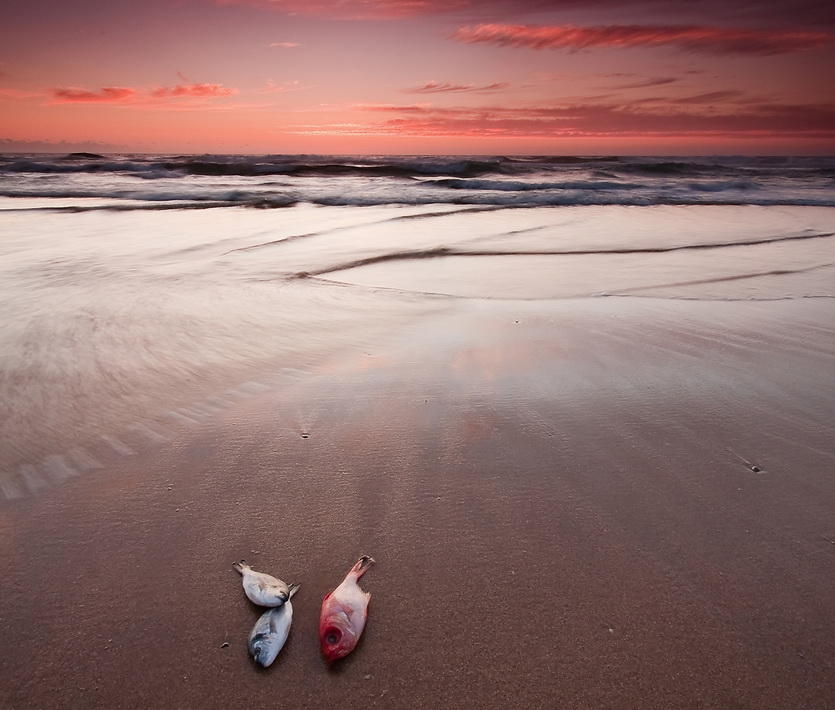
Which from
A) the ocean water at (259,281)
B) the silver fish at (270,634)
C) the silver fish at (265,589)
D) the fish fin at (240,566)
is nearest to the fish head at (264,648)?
the silver fish at (270,634)

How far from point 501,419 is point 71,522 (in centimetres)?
168

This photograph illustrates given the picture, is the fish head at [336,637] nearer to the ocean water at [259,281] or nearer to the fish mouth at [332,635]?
the fish mouth at [332,635]

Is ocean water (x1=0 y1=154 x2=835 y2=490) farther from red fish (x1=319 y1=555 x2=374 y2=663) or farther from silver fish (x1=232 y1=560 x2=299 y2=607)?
red fish (x1=319 y1=555 x2=374 y2=663)

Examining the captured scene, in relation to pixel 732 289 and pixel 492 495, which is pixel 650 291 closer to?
pixel 732 289

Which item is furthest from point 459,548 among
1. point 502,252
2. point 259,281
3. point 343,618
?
point 502,252

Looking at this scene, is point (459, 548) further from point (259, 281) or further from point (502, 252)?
point (502, 252)

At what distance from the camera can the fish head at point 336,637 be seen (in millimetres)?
1281

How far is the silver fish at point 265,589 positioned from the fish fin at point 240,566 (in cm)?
1

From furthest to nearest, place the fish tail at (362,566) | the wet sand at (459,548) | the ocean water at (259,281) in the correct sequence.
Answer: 1. the ocean water at (259,281)
2. the fish tail at (362,566)
3. the wet sand at (459,548)

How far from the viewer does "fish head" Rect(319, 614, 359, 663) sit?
128 centimetres

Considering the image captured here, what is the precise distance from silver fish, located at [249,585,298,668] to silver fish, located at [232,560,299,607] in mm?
24

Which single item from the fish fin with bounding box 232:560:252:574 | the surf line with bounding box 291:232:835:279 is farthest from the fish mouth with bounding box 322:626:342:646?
the surf line with bounding box 291:232:835:279

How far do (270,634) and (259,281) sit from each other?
159 inches

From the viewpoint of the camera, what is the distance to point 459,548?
5.39 ft
